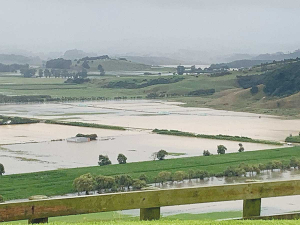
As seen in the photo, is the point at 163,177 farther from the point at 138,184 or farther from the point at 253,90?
the point at 253,90

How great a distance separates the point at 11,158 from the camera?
30.4m

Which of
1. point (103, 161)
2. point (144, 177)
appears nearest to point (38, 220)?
point (144, 177)

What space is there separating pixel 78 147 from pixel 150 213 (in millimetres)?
29290

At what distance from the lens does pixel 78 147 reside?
3494 cm

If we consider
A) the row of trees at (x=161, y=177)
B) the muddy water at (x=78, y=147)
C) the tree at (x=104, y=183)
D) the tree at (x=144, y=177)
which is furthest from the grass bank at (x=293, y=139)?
the tree at (x=104, y=183)

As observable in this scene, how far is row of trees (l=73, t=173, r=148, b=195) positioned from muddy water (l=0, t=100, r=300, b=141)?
18851 millimetres

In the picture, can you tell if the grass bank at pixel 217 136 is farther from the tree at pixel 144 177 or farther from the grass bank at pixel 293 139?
the tree at pixel 144 177

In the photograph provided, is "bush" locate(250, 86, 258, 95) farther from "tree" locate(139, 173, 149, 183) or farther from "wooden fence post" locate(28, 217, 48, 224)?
"wooden fence post" locate(28, 217, 48, 224)

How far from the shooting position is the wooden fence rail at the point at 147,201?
554cm

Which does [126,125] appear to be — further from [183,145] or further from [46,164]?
[46,164]

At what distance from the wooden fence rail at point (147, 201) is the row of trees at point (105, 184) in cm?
1556

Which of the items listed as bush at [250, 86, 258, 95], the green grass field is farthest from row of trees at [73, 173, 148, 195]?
bush at [250, 86, 258, 95]

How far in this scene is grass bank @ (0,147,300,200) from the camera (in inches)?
858

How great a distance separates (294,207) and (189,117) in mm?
41928
